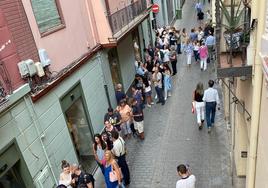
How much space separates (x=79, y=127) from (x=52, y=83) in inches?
99.6

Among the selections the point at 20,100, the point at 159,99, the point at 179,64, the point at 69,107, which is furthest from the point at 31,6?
the point at 179,64

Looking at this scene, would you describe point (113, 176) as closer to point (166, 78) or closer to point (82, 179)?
point (82, 179)

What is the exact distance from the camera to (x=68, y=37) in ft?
A: 30.0

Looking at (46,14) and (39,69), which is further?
(46,14)

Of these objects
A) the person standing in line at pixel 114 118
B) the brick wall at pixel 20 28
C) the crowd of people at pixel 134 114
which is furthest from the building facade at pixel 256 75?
the person standing in line at pixel 114 118

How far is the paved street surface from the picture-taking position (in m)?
8.77

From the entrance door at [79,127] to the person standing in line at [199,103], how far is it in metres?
3.64

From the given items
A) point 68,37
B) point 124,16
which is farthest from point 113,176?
point 124,16

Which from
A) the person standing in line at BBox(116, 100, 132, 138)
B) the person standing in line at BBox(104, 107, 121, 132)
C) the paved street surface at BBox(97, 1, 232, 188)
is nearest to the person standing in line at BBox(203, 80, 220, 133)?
the paved street surface at BBox(97, 1, 232, 188)

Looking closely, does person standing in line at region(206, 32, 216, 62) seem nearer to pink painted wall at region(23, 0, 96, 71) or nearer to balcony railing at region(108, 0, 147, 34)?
balcony railing at region(108, 0, 147, 34)

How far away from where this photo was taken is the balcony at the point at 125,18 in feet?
37.8

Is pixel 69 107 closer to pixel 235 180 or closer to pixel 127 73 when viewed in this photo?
pixel 235 180

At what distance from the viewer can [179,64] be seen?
18.4 meters

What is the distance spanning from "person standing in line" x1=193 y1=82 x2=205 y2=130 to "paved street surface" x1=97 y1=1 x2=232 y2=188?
1.36ft
